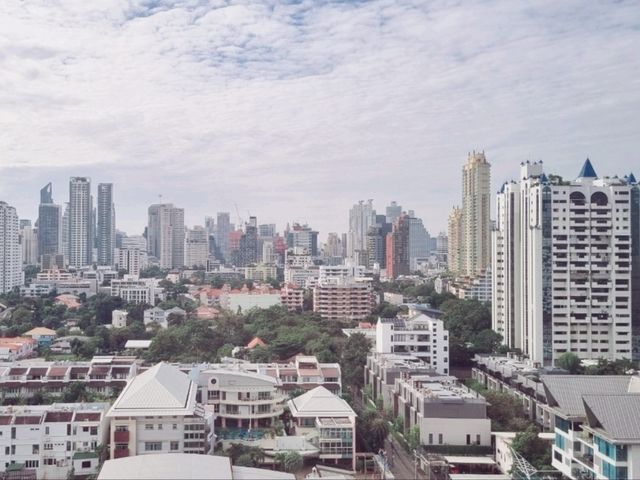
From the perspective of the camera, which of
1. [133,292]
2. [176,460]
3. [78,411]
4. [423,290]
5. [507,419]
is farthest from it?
[423,290]

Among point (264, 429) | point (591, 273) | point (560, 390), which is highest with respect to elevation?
point (591, 273)

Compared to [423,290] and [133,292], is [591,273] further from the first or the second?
[133,292]

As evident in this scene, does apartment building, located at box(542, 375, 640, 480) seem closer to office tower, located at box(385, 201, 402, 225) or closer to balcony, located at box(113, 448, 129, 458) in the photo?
balcony, located at box(113, 448, 129, 458)

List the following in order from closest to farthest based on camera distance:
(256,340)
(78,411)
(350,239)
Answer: (78,411)
(256,340)
(350,239)

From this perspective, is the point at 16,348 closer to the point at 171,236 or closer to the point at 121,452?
the point at 121,452

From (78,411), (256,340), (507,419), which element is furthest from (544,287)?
(78,411)

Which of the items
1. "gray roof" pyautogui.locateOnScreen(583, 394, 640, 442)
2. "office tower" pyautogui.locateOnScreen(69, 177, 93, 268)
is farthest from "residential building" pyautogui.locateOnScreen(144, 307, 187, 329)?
"office tower" pyautogui.locateOnScreen(69, 177, 93, 268)

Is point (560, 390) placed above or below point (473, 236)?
below
